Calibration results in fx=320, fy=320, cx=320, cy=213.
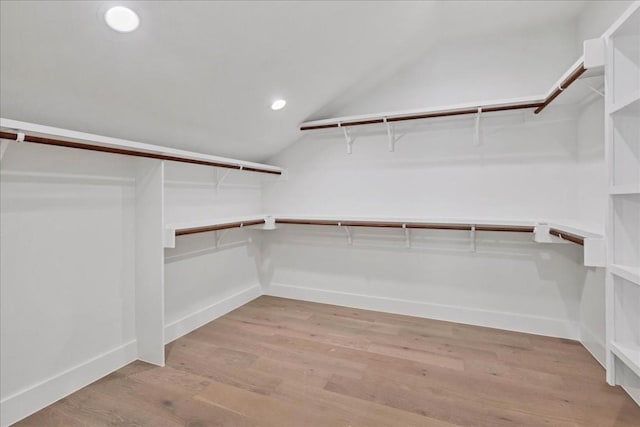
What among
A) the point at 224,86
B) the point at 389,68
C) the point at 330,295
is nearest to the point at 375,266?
the point at 330,295

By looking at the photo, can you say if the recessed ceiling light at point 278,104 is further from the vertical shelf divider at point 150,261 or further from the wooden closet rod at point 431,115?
the vertical shelf divider at point 150,261

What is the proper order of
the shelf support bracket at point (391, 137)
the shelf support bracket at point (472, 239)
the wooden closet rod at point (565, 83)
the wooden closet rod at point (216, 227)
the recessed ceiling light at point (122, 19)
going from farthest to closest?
1. the shelf support bracket at point (391, 137)
2. the shelf support bracket at point (472, 239)
3. the wooden closet rod at point (216, 227)
4. the wooden closet rod at point (565, 83)
5. the recessed ceiling light at point (122, 19)

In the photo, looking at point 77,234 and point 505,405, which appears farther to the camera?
point 77,234

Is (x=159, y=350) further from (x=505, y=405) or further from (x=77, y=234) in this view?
(x=505, y=405)

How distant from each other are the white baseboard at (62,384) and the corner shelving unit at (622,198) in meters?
2.72

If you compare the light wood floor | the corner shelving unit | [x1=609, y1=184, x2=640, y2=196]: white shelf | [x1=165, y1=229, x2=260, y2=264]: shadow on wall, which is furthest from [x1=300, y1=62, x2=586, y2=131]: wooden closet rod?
the light wood floor

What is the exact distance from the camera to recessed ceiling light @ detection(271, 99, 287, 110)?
8.26 feet

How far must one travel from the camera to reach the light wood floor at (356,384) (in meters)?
1.56

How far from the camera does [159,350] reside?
2.04 meters

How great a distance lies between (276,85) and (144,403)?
2.11m

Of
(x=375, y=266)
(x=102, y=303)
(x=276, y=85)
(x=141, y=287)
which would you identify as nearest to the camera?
(x=102, y=303)

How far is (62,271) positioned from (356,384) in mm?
1750

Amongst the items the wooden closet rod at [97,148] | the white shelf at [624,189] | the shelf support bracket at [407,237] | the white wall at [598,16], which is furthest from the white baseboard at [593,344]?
the wooden closet rod at [97,148]

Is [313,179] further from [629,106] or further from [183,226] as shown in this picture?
[629,106]
